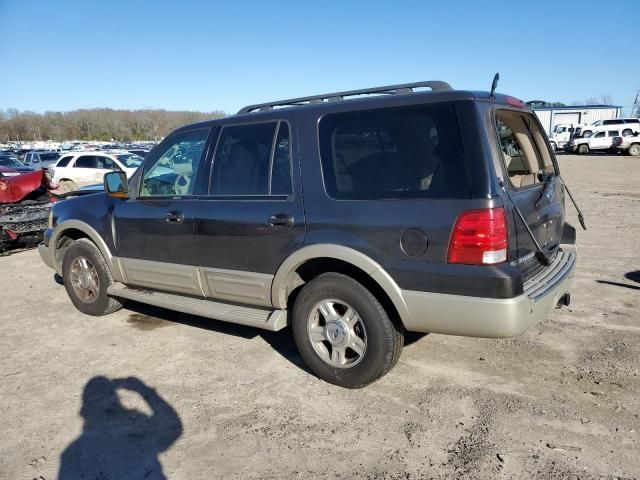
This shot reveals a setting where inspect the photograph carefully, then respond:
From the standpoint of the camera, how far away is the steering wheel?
4438mm

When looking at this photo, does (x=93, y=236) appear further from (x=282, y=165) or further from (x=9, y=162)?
(x=9, y=162)

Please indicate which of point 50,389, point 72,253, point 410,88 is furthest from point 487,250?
point 72,253

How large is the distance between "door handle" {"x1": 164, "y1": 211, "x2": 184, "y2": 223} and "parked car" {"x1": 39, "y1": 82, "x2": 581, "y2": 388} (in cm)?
2

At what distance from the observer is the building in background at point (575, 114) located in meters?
61.3

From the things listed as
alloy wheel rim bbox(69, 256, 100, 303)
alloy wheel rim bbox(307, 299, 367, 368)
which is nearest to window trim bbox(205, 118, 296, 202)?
alloy wheel rim bbox(307, 299, 367, 368)

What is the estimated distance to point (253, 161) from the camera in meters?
4.05

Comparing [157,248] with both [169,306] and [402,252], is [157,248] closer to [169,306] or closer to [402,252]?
[169,306]

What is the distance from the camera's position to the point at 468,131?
10.1ft

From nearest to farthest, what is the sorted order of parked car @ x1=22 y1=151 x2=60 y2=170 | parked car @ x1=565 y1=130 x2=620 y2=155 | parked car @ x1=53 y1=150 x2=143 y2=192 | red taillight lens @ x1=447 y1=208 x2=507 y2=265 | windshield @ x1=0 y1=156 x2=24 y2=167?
red taillight lens @ x1=447 y1=208 x2=507 y2=265, parked car @ x1=53 y1=150 x2=143 y2=192, windshield @ x1=0 y1=156 x2=24 y2=167, parked car @ x1=22 y1=151 x2=60 y2=170, parked car @ x1=565 y1=130 x2=620 y2=155

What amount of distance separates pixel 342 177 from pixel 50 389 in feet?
8.81

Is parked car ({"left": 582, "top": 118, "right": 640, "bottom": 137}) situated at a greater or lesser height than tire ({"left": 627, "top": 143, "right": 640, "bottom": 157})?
greater

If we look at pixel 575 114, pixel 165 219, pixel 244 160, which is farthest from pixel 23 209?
pixel 575 114

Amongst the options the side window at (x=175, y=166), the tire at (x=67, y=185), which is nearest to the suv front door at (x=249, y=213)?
the side window at (x=175, y=166)

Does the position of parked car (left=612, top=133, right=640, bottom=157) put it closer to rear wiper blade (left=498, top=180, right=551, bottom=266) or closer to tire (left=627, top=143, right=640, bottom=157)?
tire (left=627, top=143, right=640, bottom=157)
